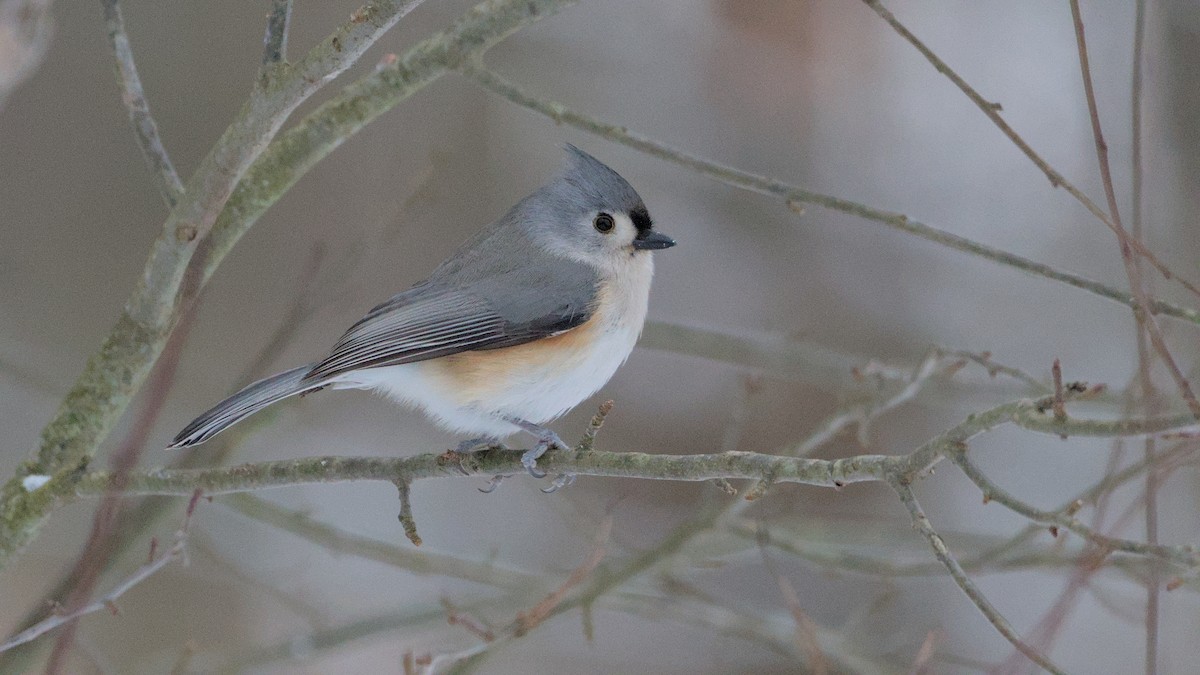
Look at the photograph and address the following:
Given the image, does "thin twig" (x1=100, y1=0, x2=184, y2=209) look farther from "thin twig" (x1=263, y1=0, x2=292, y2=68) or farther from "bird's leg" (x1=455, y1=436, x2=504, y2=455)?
"bird's leg" (x1=455, y1=436, x2=504, y2=455)

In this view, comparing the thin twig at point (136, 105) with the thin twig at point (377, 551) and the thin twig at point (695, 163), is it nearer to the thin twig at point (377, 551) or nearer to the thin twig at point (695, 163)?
the thin twig at point (695, 163)

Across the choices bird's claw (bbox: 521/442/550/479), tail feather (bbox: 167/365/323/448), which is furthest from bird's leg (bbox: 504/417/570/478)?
tail feather (bbox: 167/365/323/448)

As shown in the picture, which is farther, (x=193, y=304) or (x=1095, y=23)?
(x=1095, y=23)

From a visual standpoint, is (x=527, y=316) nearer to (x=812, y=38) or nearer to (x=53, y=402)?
(x=53, y=402)

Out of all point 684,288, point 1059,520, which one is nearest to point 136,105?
point 1059,520

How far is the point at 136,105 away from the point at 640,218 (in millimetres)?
1417

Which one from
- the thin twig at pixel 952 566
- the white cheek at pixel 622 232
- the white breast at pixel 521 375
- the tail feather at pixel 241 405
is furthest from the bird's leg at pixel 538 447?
the thin twig at pixel 952 566

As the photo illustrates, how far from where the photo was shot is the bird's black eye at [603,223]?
3072 mm

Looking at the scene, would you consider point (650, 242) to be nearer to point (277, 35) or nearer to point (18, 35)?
point (277, 35)

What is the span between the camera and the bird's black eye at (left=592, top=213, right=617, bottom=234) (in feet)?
10.1

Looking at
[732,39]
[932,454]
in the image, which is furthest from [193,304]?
[732,39]

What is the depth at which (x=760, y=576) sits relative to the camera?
5527 mm

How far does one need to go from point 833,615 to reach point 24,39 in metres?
4.80

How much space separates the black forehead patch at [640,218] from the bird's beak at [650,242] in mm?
21
